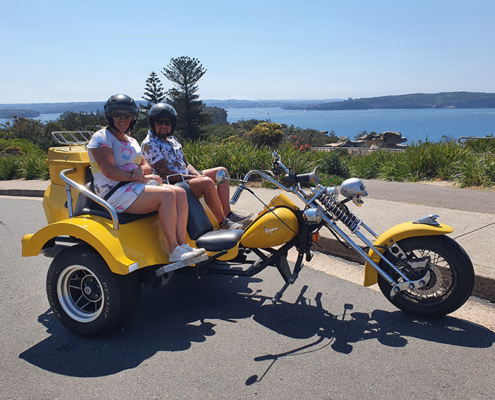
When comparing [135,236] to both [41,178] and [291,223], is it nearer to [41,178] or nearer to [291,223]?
[291,223]

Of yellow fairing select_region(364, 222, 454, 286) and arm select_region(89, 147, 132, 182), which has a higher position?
arm select_region(89, 147, 132, 182)

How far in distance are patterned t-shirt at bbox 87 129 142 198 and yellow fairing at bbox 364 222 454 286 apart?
90.5 inches

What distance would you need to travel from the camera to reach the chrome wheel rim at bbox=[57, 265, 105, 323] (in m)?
3.33

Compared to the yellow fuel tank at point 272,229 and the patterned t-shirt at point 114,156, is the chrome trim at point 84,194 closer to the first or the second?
the patterned t-shirt at point 114,156

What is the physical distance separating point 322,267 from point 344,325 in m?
1.38

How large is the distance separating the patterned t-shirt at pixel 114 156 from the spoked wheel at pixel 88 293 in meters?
0.58

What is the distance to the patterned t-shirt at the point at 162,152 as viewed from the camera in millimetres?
4832

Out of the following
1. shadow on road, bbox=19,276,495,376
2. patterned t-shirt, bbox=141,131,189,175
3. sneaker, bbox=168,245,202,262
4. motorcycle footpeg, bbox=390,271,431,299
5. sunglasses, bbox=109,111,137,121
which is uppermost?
sunglasses, bbox=109,111,137,121

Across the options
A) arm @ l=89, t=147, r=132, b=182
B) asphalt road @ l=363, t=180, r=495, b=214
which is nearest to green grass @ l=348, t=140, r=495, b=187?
asphalt road @ l=363, t=180, r=495, b=214

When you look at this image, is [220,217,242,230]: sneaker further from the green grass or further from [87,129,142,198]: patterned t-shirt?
the green grass

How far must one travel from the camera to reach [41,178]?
12.6 metres

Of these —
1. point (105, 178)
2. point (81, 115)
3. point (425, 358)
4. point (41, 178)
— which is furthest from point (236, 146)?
point (81, 115)

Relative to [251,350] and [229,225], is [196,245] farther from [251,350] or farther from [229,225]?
[251,350]

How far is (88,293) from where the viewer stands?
334 centimetres
